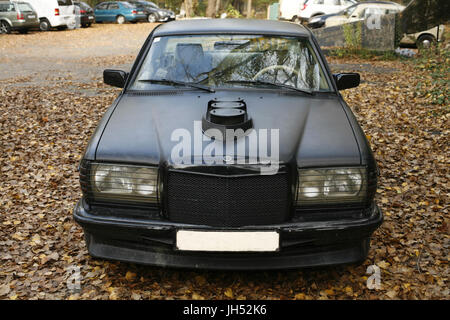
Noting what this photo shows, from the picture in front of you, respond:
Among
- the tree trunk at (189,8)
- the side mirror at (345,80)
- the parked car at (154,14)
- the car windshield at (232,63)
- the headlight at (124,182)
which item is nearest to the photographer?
the headlight at (124,182)

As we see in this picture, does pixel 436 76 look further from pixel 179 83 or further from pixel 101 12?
pixel 101 12

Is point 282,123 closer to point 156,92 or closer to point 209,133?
point 209,133

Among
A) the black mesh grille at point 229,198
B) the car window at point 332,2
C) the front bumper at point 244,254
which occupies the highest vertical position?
the car window at point 332,2

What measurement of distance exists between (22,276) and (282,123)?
2.19 metres

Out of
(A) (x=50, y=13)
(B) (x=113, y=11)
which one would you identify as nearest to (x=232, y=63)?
(A) (x=50, y=13)

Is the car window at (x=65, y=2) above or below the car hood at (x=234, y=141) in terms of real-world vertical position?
above

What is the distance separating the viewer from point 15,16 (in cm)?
2306

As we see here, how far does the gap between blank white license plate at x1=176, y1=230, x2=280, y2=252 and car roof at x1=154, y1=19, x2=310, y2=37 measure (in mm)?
2052

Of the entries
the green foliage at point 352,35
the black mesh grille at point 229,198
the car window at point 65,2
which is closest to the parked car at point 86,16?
the car window at point 65,2

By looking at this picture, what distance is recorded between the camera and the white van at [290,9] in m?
24.8

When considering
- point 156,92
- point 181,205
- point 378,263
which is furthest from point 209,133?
point 378,263

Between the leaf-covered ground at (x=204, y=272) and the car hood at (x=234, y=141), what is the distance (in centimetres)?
80

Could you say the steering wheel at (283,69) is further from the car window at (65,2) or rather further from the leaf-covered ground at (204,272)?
the car window at (65,2)

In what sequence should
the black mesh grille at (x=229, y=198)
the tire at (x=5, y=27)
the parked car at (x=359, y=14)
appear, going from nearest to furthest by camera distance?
the black mesh grille at (x=229, y=198) → the parked car at (x=359, y=14) → the tire at (x=5, y=27)
